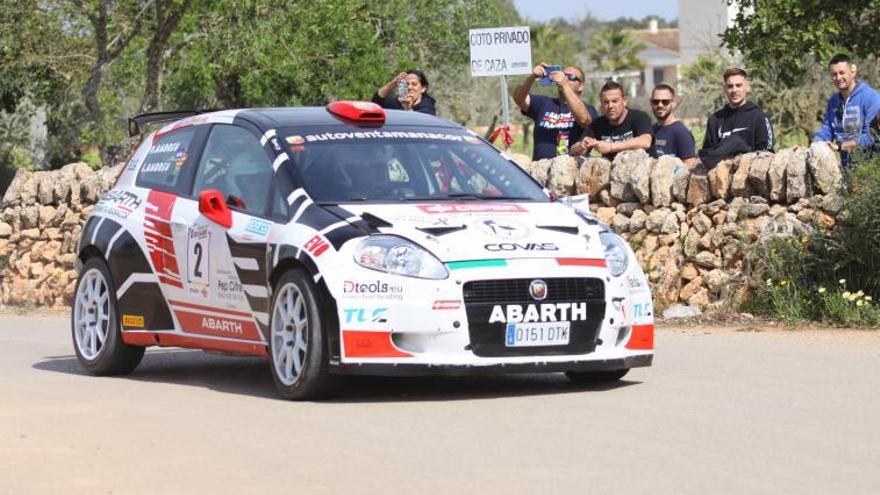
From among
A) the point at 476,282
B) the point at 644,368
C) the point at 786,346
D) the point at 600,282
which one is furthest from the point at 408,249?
the point at 786,346

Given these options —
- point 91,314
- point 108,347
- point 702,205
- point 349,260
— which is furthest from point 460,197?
point 702,205

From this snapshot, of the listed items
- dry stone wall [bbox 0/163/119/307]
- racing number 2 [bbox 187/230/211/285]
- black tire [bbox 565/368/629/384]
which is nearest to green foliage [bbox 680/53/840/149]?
dry stone wall [bbox 0/163/119/307]

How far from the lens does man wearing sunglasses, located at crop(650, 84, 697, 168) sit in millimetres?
15062

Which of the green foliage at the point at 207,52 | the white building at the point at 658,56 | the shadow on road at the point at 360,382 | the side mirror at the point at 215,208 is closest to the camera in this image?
the shadow on road at the point at 360,382

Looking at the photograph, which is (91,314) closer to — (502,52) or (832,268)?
(832,268)

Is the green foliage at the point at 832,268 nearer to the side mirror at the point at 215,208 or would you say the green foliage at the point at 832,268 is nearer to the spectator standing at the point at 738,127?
the spectator standing at the point at 738,127

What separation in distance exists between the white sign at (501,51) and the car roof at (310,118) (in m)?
6.26

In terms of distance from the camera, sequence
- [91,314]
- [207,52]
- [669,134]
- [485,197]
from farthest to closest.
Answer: [207,52]
[669,134]
[91,314]
[485,197]

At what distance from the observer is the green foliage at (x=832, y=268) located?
42.4 feet

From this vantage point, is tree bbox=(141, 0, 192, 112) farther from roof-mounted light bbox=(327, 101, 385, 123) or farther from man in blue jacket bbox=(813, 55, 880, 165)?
roof-mounted light bbox=(327, 101, 385, 123)

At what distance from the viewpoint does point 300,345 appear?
9523mm

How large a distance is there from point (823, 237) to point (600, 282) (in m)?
4.35

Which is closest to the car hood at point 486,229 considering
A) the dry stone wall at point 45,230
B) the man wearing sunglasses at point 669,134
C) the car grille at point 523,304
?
the car grille at point 523,304

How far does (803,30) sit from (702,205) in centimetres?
636
